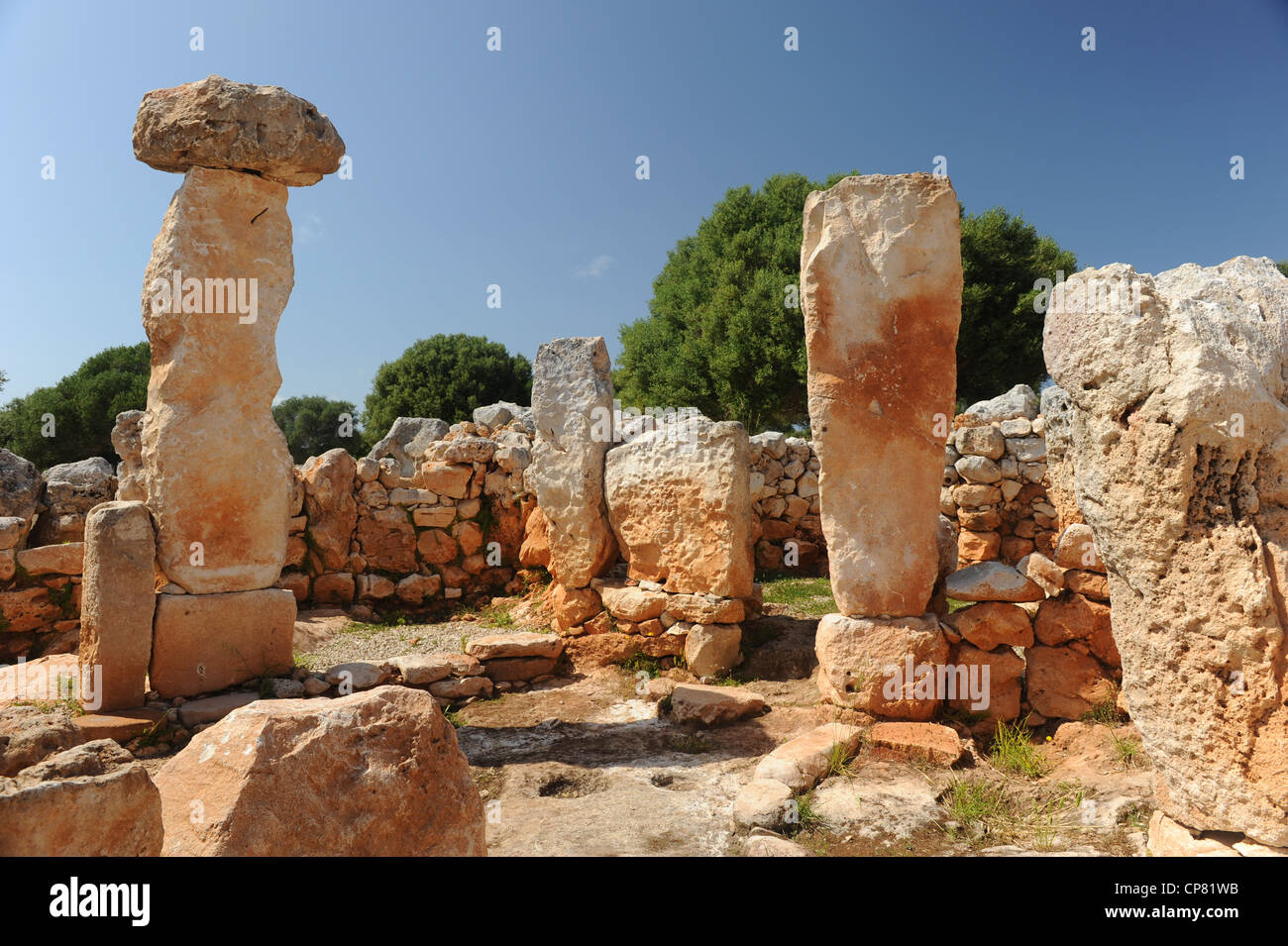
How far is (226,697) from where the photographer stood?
4.34 meters

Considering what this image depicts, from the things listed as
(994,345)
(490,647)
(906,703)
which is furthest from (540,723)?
(994,345)

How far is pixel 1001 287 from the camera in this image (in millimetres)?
16469

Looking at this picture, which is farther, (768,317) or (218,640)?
(768,317)

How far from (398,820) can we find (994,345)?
1709 centimetres

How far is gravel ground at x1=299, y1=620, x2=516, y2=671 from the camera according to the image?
20.0ft

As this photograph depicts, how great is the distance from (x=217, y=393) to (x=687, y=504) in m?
2.97

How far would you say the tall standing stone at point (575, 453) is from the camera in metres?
5.71

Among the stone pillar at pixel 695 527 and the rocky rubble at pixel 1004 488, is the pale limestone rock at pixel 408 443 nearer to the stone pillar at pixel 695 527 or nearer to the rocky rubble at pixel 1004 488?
the stone pillar at pixel 695 527

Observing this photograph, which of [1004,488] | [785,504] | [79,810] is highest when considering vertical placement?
[1004,488]

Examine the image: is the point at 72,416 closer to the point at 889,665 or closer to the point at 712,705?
the point at 712,705

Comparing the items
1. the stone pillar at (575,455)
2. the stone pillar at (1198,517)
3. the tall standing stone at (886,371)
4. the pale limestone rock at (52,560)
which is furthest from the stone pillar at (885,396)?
the pale limestone rock at (52,560)

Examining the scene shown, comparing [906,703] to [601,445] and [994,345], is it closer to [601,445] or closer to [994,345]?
[601,445]

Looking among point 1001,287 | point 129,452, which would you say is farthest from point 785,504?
point 1001,287

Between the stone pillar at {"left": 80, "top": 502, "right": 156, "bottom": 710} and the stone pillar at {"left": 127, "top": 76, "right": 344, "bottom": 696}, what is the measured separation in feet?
0.40
